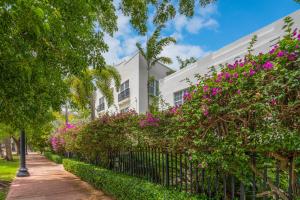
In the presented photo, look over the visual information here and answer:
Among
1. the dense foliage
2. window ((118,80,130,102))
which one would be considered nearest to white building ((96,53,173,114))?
window ((118,80,130,102))

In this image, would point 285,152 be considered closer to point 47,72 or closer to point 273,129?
point 273,129

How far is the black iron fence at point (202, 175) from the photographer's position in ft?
13.6

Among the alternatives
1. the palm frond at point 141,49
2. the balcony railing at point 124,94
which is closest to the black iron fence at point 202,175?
the palm frond at point 141,49

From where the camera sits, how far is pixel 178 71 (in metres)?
19.7

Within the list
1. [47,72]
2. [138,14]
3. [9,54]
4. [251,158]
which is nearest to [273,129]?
[251,158]

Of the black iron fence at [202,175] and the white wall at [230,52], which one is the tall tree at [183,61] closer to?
the white wall at [230,52]

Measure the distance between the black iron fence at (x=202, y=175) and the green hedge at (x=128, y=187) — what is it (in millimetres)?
320

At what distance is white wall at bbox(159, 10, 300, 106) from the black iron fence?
3.48 meters

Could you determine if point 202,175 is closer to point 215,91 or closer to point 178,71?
point 215,91

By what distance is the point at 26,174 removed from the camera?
16.1m

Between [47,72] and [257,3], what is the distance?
6953 millimetres

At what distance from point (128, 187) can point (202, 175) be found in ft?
9.06

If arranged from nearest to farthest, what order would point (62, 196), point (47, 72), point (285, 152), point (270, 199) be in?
point (285, 152) < point (270, 199) < point (47, 72) < point (62, 196)

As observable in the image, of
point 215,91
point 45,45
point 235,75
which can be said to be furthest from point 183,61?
point 235,75
